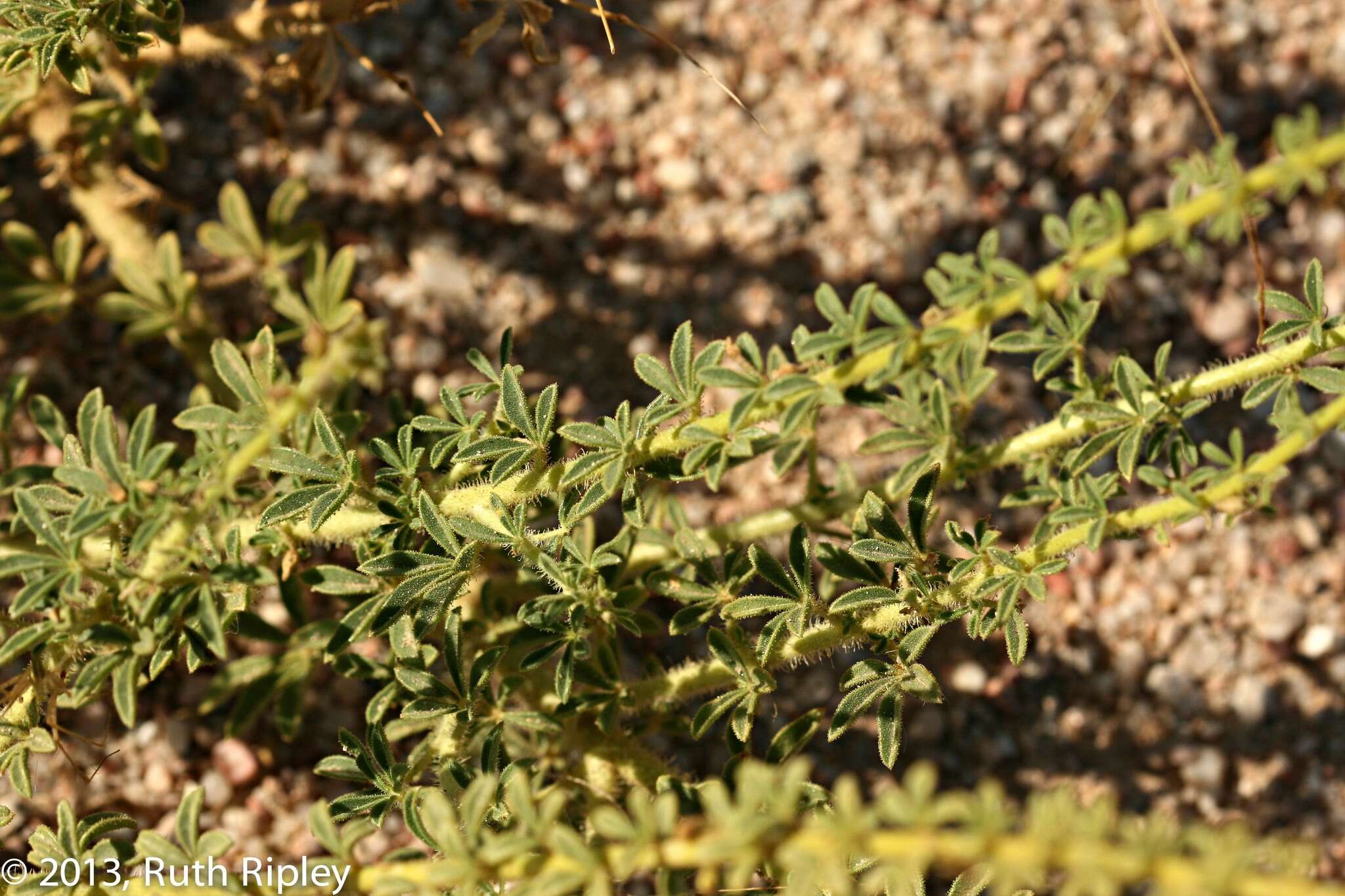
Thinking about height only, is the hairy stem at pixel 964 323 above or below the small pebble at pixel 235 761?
above

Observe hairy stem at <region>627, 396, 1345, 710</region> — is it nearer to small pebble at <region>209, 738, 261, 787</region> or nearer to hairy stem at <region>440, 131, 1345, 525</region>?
hairy stem at <region>440, 131, 1345, 525</region>

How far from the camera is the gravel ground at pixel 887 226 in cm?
250

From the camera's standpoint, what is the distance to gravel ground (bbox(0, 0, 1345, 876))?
8.20 ft

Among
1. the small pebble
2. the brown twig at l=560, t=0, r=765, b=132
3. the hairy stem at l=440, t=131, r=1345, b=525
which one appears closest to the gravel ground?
the brown twig at l=560, t=0, r=765, b=132

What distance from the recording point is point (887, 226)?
2738 mm

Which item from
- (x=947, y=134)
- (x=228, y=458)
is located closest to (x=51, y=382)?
(x=228, y=458)

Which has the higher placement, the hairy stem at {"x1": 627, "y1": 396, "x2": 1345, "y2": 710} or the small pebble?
the hairy stem at {"x1": 627, "y1": 396, "x2": 1345, "y2": 710}

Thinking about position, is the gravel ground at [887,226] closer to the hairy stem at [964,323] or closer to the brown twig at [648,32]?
the brown twig at [648,32]

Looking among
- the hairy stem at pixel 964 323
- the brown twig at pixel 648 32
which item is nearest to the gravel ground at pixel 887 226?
the brown twig at pixel 648 32

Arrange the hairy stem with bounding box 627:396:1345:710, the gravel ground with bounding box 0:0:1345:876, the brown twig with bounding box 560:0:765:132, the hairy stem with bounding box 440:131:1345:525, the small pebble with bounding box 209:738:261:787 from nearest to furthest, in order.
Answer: the hairy stem with bounding box 440:131:1345:525
the hairy stem with bounding box 627:396:1345:710
the brown twig with bounding box 560:0:765:132
the small pebble with bounding box 209:738:261:787
the gravel ground with bounding box 0:0:1345:876

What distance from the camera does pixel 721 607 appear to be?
5.47 feet

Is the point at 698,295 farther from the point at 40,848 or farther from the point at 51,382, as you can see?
the point at 40,848

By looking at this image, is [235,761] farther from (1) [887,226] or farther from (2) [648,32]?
(1) [887,226]

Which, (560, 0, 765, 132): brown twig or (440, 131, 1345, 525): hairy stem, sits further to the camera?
(560, 0, 765, 132): brown twig
